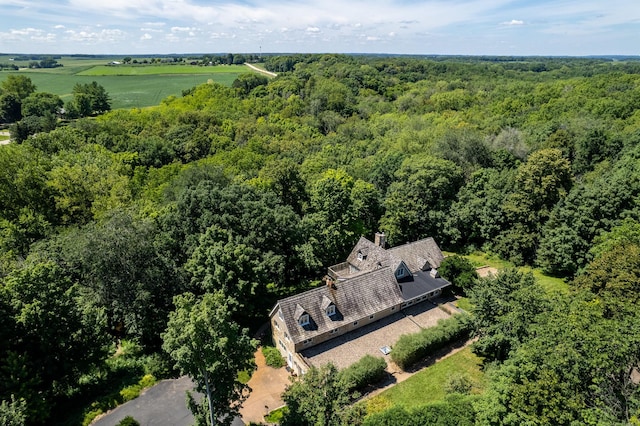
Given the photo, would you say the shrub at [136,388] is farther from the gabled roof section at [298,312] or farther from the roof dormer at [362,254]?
the roof dormer at [362,254]

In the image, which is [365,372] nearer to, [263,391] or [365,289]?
[263,391]

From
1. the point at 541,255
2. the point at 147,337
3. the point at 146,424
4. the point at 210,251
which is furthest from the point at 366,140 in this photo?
the point at 146,424

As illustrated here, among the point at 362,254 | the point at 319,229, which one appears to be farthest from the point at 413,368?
the point at 319,229

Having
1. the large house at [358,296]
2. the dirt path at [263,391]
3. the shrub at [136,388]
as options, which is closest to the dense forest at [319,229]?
the shrub at [136,388]

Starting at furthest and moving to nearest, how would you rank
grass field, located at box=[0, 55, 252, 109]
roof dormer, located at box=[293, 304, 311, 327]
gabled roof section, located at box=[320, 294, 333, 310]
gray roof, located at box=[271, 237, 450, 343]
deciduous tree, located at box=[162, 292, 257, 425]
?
1. grass field, located at box=[0, 55, 252, 109]
2. gabled roof section, located at box=[320, 294, 333, 310]
3. gray roof, located at box=[271, 237, 450, 343]
4. roof dormer, located at box=[293, 304, 311, 327]
5. deciduous tree, located at box=[162, 292, 257, 425]

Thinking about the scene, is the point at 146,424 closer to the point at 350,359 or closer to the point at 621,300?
the point at 350,359

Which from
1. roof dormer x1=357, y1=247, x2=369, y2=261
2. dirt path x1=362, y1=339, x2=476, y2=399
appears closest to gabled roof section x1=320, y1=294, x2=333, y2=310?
dirt path x1=362, y1=339, x2=476, y2=399

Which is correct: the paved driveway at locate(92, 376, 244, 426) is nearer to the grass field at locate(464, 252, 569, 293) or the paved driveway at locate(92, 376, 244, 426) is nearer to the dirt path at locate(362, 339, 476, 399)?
the dirt path at locate(362, 339, 476, 399)
